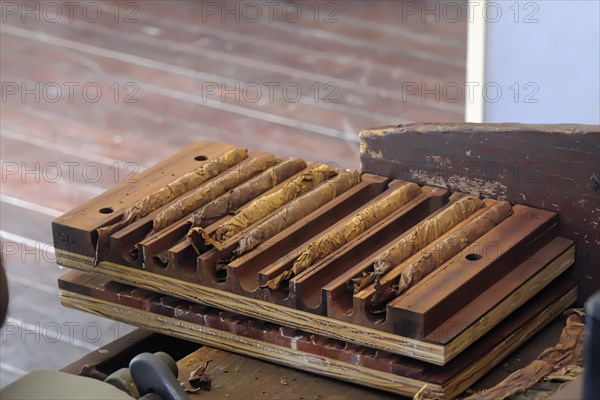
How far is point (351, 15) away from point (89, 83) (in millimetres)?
1195

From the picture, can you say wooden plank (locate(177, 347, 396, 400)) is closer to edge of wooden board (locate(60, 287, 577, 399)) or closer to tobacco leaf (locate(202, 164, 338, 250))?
edge of wooden board (locate(60, 287, 577, 399))

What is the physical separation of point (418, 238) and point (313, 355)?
0.25m

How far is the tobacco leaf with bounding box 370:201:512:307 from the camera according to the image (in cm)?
167

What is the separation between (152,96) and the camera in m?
4.17

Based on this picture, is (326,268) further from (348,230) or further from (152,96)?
(152,96)

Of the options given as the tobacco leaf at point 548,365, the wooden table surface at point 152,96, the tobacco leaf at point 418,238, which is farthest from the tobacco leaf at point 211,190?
the wooden table surface at point 152,96

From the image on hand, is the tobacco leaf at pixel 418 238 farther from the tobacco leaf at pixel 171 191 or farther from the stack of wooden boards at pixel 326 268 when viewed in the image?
the tobacco leaf at pixel 171 191

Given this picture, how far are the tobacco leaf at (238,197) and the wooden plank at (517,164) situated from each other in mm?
163

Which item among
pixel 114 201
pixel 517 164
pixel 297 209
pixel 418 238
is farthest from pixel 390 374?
pixel 114 201

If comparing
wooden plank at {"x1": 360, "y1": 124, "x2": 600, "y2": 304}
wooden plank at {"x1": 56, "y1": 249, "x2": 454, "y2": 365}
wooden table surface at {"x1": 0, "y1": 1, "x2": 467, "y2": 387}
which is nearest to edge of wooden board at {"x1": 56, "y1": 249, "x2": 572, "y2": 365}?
wooden plank at {"x1": 56, "y1": 249, "x2": 454, "y2": 365}

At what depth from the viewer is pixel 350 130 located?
3844 millimetres

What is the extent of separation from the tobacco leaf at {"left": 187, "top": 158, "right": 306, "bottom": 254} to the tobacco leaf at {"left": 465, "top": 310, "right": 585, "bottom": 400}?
506 mm

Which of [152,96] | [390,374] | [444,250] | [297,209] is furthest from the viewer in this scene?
[152,96]

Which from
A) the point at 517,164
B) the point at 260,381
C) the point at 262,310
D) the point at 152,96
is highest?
the point at 517,164
